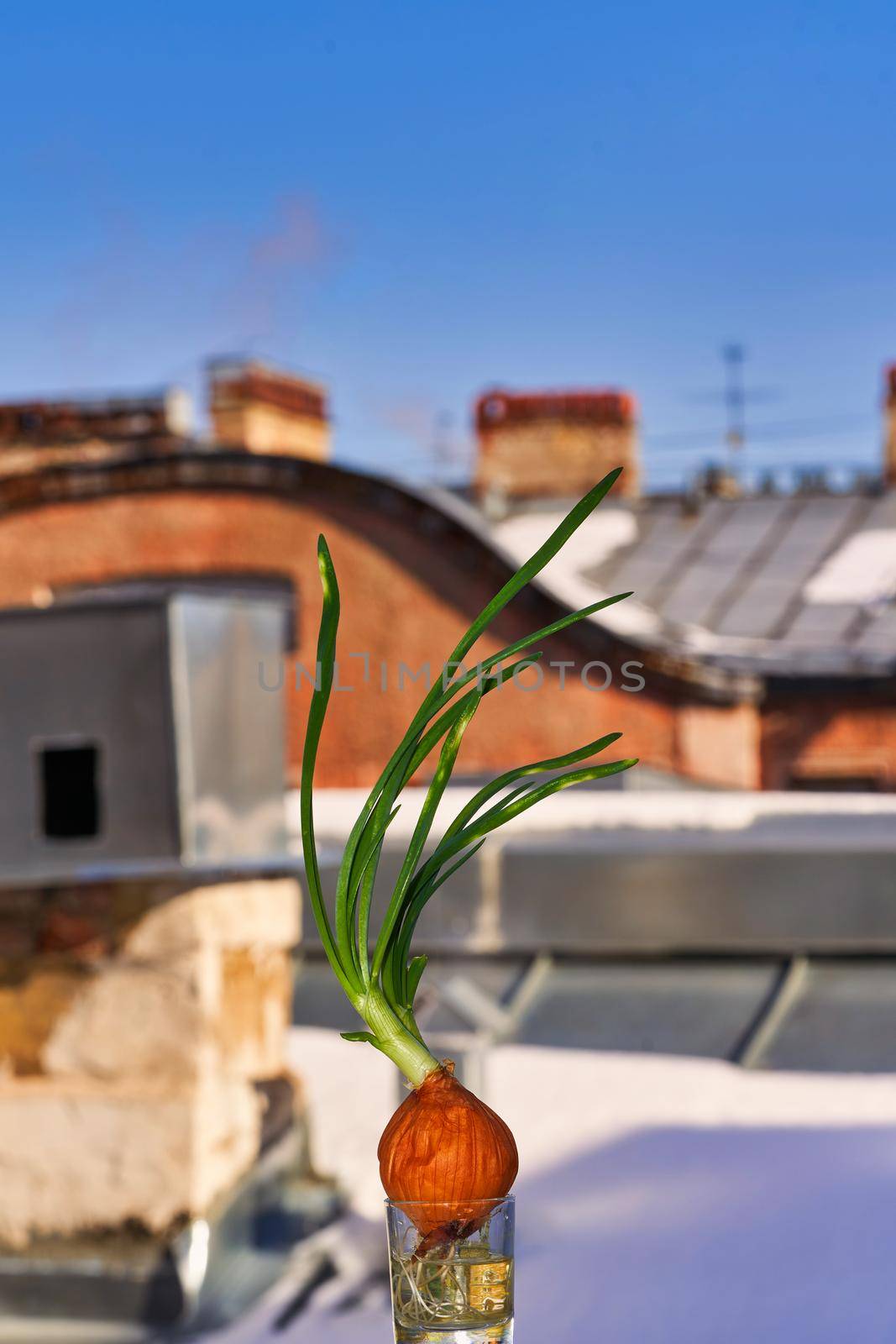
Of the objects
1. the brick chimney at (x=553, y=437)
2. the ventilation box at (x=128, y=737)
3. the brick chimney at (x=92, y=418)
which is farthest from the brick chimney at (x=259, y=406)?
the ventilation box at (x=128, y=737)

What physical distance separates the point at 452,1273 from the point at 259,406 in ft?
52.0

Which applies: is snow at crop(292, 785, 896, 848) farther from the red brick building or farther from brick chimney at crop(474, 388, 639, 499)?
brick chimney at crop(474, 388, 639, 499)

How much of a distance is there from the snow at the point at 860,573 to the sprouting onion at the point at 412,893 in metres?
11.8

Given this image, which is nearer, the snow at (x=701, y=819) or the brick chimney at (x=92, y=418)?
the snow at (x=701, y=819)

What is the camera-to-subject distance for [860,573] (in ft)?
44.2

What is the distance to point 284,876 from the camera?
375cm

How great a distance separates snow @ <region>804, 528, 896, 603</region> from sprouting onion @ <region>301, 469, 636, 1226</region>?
1181 centimetres

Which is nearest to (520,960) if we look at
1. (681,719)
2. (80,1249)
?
(80,1249)

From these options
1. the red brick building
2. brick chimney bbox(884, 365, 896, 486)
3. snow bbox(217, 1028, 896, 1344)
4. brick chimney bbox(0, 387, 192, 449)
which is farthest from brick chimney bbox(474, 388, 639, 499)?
snow bbox(217, 1028, 896, 1344)

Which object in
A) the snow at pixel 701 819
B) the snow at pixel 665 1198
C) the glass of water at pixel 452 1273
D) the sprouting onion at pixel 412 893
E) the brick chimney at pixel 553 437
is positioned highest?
the brick chimney at pixel 553 437

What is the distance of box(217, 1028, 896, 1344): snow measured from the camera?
2.78m

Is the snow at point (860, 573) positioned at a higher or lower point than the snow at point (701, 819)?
higher

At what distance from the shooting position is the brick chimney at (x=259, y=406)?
1677 centimetres

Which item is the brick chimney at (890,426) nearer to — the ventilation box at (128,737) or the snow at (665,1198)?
the snow at (665,1198)
